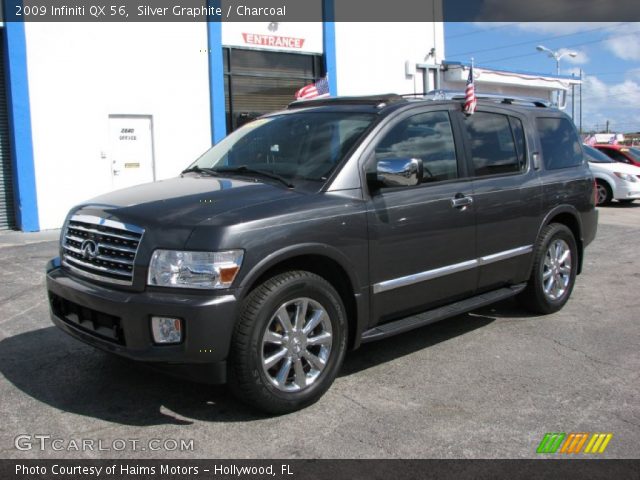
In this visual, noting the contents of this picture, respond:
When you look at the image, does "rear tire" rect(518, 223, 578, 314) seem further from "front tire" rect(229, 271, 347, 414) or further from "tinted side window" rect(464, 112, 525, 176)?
"front tire" rect(229, 271, 347, 414)

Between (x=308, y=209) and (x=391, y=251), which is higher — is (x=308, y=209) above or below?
above

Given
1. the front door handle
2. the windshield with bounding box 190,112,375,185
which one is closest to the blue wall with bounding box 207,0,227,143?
the windshield with bounding box 190,112,375,185

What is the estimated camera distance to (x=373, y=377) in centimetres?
439

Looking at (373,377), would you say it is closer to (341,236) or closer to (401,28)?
(341,236)

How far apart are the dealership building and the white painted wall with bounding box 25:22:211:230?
0.07 ft

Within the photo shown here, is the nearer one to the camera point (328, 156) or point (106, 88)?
point (328, 156)

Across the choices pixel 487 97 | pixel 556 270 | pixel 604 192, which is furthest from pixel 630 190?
pixel 487 97

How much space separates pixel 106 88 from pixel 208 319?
1050 cm

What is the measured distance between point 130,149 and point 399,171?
1029cm

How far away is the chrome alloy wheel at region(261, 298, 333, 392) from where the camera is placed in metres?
3.68

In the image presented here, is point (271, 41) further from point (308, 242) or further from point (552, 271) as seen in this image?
point (308, 242)

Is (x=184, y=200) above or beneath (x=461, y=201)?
above

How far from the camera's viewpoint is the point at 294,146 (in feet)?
14.8

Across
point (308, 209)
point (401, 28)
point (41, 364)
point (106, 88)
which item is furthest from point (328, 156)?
point (401, 28)
